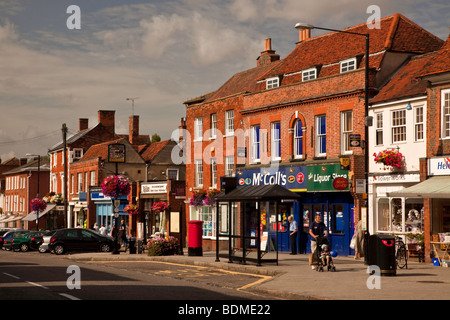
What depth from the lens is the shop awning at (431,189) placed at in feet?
85.0

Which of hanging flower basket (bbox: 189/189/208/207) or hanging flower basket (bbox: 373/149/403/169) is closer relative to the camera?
hanging flower basket (bbox: 373/149/403/169)

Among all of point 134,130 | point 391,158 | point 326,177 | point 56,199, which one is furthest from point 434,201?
point 56,199

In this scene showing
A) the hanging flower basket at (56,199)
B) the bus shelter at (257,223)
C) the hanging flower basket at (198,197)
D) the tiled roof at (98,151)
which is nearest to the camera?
the bus shelter at (257,223)

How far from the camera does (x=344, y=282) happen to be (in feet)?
64.6

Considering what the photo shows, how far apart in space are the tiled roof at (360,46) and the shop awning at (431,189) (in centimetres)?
766

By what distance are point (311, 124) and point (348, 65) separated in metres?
3.53

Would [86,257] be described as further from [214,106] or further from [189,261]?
[214,106]

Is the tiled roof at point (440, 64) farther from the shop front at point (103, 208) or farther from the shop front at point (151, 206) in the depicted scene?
the shop front at point (103, 208)

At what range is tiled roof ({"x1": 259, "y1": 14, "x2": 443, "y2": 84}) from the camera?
114 feet

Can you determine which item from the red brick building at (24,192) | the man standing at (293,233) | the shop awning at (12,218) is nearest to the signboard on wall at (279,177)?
the man standing at (293,233)

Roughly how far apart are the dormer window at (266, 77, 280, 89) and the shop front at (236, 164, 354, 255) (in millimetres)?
5128

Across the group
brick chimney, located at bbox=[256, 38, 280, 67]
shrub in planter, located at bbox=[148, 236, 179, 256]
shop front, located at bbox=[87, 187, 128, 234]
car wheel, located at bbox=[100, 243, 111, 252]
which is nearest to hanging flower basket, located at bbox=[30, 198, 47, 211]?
shop front, located at bbox=[87, 187, 128, 234]

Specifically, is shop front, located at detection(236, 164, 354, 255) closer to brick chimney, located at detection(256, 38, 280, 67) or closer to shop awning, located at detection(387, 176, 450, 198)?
shop awning, located at detection(387, 176, 450, 198)
